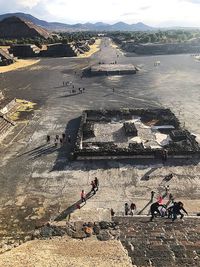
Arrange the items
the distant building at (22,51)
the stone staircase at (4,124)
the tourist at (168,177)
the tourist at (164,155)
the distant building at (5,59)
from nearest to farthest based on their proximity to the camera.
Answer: the tourist at (168,177) → the tourist at (164,155) → the stone staircase at (4,124) → the distant building at (5,59) → the distant building at (22,51)

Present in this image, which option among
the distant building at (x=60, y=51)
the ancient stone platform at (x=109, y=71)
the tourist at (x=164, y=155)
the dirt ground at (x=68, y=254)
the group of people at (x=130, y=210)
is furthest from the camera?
the distant building at (x=60, y=51)

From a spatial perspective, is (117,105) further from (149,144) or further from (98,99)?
(149,144)

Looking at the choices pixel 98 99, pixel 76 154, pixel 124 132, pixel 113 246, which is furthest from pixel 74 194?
pixel 98 99

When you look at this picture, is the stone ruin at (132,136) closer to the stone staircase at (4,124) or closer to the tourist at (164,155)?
the tourist at (164,155)

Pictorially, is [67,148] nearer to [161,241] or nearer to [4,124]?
[4,124]

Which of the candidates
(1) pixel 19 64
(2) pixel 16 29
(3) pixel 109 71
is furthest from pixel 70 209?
(2) pixel 16 29

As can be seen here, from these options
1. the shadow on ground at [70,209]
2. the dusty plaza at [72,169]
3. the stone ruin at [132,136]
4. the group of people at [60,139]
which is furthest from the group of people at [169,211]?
the group of people at [60,139]

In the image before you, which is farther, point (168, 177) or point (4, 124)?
point (4, 124)
